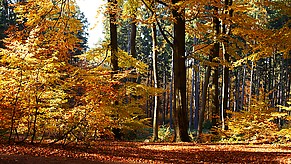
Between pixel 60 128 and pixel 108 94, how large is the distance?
5.54 feet

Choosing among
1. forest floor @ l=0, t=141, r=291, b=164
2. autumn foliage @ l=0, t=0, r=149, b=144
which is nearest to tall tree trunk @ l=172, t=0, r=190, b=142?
forest floor @ l=0, t=141, r=291, b=164

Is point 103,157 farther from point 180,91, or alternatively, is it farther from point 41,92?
point 180,91

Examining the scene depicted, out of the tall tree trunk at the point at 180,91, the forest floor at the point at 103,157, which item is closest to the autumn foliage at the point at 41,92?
the forest floor at the point at 103,157

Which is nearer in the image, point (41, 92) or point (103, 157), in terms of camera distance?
point (103, 157)

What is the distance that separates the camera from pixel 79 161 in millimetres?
6148

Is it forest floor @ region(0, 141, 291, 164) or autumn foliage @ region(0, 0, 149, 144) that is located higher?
autumn foliage @ region(0, 0, 149, 144)

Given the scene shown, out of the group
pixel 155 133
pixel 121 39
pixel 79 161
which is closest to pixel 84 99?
pixel 79 161

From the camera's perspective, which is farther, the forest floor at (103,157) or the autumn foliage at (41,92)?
the autumn foliage at (41,92)

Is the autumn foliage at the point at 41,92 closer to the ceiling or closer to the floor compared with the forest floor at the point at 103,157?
closer to the ceiling

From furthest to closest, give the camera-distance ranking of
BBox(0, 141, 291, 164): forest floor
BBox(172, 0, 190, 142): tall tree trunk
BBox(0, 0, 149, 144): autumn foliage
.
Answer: BBox(172, 0, 190, 142): tall tree trunk, BBox(0, 0, 149, 144): autumn foliage, BBox(0, 141, 291, 164): forest floor

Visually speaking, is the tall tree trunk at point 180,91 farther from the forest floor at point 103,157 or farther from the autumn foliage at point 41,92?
the autumn foliage at point 41,92

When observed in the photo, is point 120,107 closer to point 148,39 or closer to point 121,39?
point 121,39

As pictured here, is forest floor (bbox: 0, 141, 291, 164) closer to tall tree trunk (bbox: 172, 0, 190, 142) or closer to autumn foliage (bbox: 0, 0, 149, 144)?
autumn foliage (bbox: 0, 0, 149, 144)

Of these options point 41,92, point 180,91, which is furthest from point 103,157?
point 180,91
